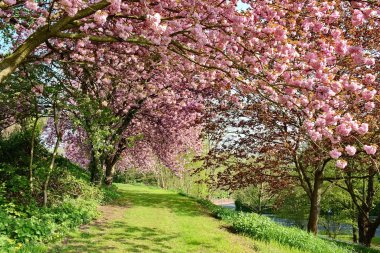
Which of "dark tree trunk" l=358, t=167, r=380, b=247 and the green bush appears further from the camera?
"dark tree trunk" l=358, t=167, r=380, b=247

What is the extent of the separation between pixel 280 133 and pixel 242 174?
8.73ft

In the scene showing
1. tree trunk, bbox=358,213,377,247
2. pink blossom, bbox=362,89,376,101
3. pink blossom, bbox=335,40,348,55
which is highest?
pink blossom, bbox=335,40,348,55

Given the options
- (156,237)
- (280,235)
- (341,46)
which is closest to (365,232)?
(280,235)

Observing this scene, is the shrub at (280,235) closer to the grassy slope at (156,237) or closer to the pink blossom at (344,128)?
the grassy slope at (156,237)

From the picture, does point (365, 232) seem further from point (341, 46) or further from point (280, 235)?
point (341, 46)

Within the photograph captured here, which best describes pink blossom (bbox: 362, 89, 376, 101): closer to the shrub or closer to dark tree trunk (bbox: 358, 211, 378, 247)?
the shrub

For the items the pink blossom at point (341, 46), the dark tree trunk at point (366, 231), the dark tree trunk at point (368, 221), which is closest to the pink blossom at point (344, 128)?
the pink blossom at point (341, 46)

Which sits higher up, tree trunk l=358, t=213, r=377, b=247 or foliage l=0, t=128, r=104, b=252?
foliage l=0, t=128, r=104, b=252

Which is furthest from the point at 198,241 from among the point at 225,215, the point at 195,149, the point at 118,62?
the point at 195,149

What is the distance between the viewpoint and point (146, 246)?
29.8ft

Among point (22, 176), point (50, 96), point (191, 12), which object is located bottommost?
point (22, 176)

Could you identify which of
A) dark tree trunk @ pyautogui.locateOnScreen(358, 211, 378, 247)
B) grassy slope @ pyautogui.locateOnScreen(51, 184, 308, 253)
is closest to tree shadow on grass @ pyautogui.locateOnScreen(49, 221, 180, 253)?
grassy slope @ pyautogui.locateOnScreen(51, 184, 308, 253)

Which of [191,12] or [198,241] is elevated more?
[191,12]

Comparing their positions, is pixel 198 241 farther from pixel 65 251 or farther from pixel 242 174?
pixel 242 174
